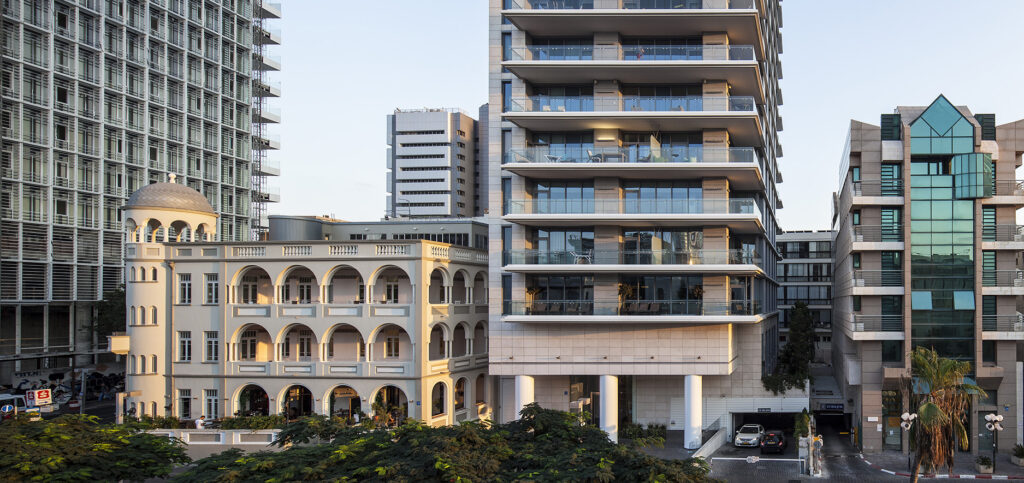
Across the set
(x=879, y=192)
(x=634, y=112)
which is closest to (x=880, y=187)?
(x=879, y=192)

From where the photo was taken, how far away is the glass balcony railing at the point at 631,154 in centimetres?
4069

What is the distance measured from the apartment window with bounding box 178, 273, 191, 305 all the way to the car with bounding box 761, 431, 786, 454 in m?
32.5

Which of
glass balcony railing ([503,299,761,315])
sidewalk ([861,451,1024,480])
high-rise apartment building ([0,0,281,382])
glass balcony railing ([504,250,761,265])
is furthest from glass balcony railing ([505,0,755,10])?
high-rise apartment building ([0,0,281,382])

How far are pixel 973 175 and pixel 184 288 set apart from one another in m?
43.2

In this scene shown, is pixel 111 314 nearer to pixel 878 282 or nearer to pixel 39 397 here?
pixel 39 397

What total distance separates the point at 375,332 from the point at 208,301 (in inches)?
402

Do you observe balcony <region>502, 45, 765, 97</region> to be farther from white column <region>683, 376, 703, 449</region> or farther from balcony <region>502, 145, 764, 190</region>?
white column <region>683, 376, 703, 449</region>

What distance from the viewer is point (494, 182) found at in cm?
4269

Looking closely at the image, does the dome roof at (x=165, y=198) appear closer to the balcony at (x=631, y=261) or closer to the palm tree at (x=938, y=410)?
the balcony at (x=631, y=261)

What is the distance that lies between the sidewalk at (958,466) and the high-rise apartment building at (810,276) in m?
54.9

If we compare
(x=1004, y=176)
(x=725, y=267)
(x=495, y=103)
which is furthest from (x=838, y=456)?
(x=495, y=103)

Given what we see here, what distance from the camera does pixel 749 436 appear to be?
4147 centimetres

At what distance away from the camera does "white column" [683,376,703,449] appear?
41031 millimetres

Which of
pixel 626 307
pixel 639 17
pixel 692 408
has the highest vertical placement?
pixel 639 17
